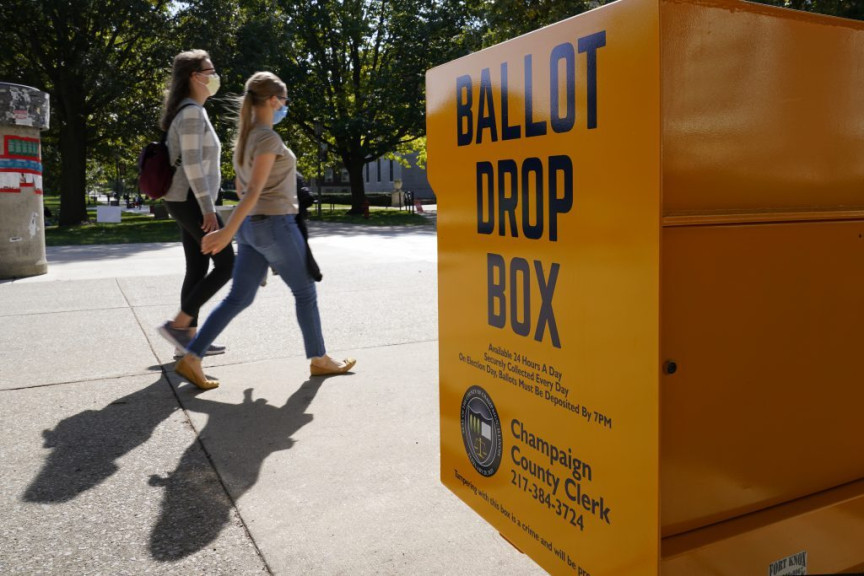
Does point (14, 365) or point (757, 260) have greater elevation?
point (757, 260)

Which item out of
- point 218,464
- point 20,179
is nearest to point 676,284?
point 218,464

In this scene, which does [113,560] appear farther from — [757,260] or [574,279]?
[757,260]

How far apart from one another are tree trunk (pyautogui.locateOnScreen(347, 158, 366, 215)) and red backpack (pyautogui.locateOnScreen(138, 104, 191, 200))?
21.9 metres

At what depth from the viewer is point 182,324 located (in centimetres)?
487

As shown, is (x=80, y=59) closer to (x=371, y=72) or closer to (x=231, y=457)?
(x=371, y=72)

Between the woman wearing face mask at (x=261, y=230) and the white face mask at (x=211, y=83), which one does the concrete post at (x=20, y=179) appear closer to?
the white face mask at (x=211, y=83)

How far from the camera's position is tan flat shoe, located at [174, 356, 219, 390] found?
4449mm

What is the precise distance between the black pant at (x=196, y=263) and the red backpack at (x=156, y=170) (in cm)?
14

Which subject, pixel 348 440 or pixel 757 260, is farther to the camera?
pixel 348 440

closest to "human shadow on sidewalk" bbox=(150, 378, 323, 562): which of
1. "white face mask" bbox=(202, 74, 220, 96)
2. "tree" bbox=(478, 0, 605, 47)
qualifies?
"white face mask" bbox=(202, 74, 220, 96)

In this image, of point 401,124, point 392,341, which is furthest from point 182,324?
point 401,124

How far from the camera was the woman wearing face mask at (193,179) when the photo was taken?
4570mm

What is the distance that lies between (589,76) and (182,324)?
3813 mm

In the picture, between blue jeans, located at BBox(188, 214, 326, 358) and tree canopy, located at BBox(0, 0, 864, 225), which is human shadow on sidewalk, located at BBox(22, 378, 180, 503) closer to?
blue jeans, located at BBox(188, 214, 326, 358)
